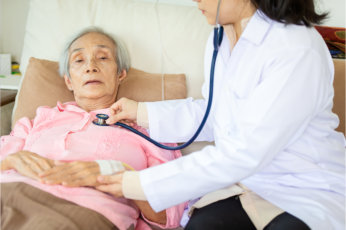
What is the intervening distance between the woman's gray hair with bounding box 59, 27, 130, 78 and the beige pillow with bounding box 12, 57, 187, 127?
0.06m

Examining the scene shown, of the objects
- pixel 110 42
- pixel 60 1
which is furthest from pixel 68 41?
pixel 60 1

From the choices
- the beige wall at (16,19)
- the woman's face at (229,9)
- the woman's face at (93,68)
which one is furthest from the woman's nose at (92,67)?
the beige wall at (16,19)

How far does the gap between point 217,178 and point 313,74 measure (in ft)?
1.30

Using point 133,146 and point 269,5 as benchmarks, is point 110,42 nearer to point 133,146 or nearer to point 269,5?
point 133,146

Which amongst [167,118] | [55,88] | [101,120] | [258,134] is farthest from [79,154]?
[258,134]

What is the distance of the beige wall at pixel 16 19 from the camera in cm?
212

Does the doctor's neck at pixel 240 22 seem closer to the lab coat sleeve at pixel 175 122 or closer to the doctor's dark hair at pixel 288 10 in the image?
the doctor's dark hair at pixel 288 10

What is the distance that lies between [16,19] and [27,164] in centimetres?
135

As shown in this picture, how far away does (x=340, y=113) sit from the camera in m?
1.69

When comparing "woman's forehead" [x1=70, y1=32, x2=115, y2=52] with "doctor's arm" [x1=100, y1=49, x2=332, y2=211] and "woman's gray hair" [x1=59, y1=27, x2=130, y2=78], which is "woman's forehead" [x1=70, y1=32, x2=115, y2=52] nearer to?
"woman's gray hair" [x1=59, y1=27, x2=130, y2=78]

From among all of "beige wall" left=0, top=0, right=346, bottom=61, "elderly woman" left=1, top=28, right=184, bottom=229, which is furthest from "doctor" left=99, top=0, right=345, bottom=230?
"beige wall" left=0, top=0, right=346, bottom=61

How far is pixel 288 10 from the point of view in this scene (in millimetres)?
1020

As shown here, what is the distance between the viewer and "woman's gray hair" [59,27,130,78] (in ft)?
5.29

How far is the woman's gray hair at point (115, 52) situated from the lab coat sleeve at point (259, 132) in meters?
0.82
